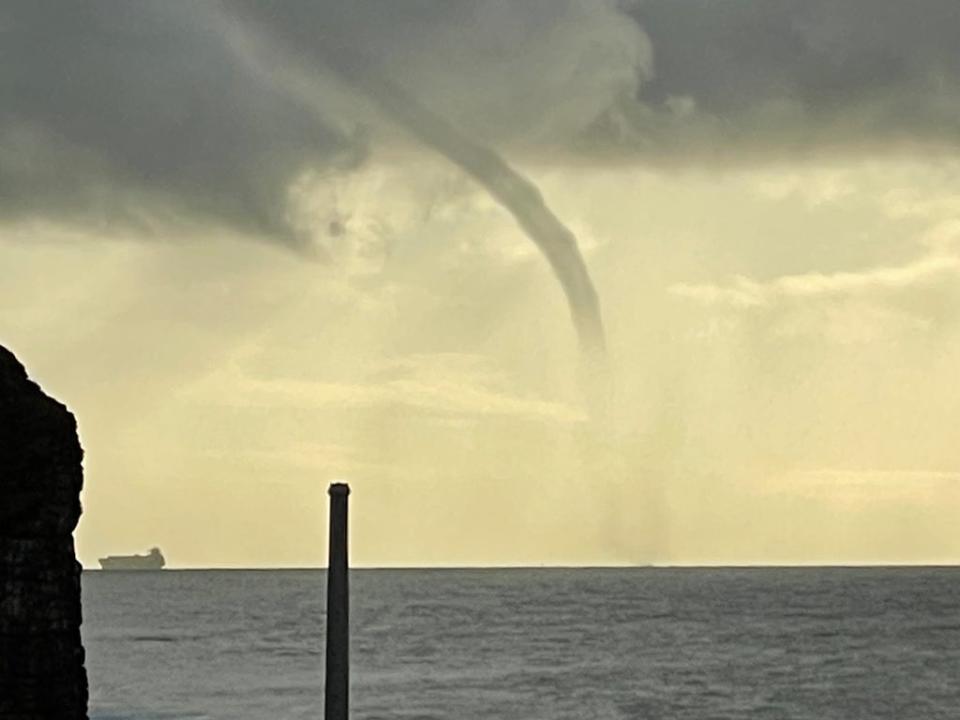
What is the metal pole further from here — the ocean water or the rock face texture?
the ocean water

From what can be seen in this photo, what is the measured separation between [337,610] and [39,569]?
5.42 meters

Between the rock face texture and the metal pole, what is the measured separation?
498 centimetres

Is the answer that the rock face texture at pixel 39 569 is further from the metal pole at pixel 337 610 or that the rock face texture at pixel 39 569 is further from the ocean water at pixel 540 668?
the ocean water at pixel 540 668

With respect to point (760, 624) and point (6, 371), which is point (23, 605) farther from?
point (760, 624)

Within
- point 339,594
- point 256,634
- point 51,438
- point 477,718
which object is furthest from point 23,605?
point 256,634

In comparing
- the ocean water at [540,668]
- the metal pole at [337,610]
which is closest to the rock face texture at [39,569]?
the metal pole at [337,610]

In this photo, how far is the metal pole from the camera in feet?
57.7

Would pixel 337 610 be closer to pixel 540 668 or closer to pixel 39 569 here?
pixel 39 569

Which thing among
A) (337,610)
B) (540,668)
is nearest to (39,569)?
(337,610)

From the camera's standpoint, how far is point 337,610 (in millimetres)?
17672

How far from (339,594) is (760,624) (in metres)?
148

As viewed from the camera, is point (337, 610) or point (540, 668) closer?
point (337, 610)

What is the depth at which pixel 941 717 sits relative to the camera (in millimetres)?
74250

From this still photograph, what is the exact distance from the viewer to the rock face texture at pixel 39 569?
70.0 ft
